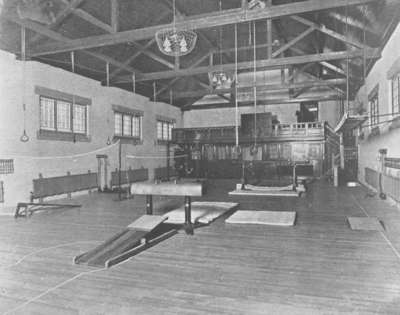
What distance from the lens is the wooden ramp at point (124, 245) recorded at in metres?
3.74

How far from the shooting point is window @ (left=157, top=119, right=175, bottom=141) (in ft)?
52.2

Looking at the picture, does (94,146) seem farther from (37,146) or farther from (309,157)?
(309,157)

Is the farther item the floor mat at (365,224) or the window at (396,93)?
the window at (396,93)

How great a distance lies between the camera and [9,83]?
8305 mm

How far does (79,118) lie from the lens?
10.6 metres

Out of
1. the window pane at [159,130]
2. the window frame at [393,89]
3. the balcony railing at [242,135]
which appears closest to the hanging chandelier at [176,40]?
the window frame at [393,89]

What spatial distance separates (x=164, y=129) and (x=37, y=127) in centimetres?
803

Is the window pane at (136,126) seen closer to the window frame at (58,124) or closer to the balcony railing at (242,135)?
the balcony railing at (242,135)

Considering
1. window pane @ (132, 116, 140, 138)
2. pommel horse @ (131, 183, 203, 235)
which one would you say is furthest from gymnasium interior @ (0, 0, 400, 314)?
window pane @ (132, 116, 140, 138)

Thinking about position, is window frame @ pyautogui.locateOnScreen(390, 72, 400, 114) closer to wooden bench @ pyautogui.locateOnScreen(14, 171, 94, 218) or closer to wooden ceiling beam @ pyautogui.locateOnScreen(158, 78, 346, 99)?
wooden ceiling beam @ pyautogui.locateOnScreen(158, 78, 346, 99)

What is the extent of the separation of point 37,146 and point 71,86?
229 centimetres

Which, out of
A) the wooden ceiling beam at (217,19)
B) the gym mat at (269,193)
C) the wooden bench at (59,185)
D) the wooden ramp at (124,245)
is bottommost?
the wooden ramp at (124,245)

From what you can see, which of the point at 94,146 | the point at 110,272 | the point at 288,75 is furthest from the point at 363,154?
the point at 110,272

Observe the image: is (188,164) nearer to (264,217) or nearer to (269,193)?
(269,193)
